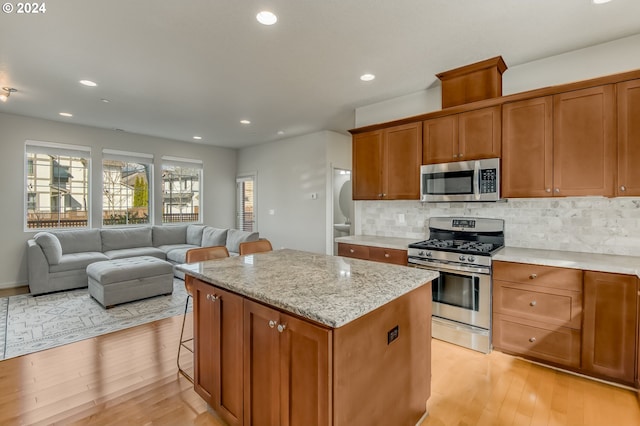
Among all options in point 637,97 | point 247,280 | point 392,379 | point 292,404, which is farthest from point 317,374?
point 637,97

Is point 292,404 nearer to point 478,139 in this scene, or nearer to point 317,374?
point 317,374

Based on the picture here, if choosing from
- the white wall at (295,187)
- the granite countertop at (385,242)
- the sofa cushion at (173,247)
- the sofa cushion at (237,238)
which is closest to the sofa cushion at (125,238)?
the sofa cushion at (173,247)

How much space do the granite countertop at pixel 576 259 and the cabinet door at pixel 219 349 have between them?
7.53 feet

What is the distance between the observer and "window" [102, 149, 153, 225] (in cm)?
581

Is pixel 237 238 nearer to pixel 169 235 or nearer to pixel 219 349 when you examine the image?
pixel 169 235

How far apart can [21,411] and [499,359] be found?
3.59 m

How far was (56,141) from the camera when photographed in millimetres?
5180

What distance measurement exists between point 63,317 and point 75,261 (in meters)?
1.35

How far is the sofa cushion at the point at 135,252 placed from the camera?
16.7ft

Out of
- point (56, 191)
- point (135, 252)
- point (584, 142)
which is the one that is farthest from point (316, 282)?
point (56, 191)

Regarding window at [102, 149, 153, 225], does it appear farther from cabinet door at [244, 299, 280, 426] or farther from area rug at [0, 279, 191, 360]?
cabinet door at [244, 299, 280, 426]

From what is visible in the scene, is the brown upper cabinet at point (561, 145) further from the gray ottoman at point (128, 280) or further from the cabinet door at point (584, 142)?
the gray ottoman at point (128, 280)

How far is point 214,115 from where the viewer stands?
187 inches

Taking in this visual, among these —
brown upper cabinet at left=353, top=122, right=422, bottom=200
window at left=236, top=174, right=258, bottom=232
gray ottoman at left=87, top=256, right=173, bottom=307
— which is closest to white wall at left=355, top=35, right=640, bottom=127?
brown upper cabinet at left=353, top=122, right=422, bottom=200
